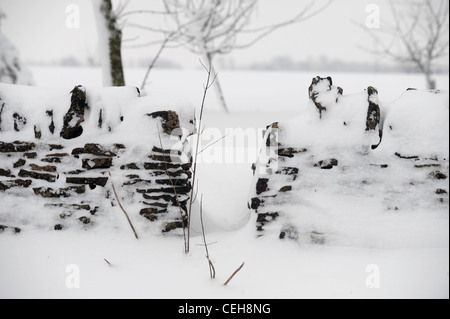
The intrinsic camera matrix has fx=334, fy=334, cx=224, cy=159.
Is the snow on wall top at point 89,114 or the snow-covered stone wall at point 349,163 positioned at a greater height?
the snow on wall top at point 89,114

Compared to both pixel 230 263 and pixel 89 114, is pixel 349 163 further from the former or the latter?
pixel 89 114

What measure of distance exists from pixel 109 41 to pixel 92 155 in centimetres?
258

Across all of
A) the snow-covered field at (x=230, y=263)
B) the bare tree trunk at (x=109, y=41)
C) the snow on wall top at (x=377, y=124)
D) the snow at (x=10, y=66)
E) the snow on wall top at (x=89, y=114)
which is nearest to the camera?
the snow-covered field at (x=230, y=263)

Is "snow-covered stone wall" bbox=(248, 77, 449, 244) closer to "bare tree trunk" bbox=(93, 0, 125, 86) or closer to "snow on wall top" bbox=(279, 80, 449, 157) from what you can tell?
"snow on wall top" bbox=(279, 80, 449, 157)

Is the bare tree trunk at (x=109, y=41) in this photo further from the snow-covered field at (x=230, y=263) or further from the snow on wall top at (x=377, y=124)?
the snow on wall top at (x=377, y=124)

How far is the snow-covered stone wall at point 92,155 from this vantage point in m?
2.71

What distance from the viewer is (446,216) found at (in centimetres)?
253

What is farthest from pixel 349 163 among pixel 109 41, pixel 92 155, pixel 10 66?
pixel 10 66

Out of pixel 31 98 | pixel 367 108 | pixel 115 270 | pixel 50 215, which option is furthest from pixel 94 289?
pixel 367 108

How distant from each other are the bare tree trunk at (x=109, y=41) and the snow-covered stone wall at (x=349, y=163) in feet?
9.88

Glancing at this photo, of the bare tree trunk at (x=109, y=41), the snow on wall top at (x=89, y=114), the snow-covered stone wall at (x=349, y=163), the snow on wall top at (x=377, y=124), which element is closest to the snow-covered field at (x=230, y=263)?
the snow-covered stone wall at (x=349, y=163)

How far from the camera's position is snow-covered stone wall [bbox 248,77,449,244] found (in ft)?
8.29

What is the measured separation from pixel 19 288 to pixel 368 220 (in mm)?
2580

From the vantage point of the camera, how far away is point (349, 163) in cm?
258
